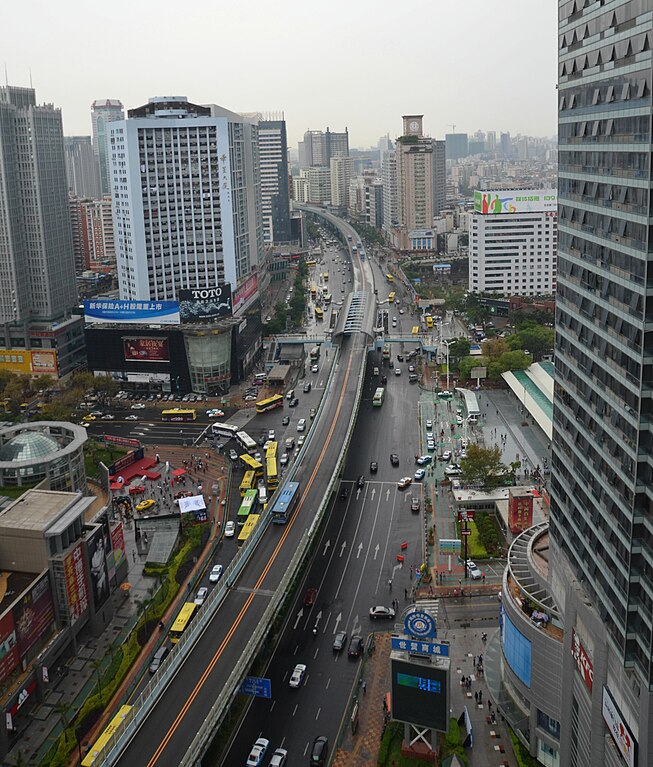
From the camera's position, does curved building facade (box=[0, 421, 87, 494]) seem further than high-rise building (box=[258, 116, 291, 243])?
No

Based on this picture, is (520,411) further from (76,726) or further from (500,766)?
(76,726)

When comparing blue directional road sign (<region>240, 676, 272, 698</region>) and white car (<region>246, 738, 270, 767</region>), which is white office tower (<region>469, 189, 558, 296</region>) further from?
white car (<region>246, 738, 270, 767</region>)

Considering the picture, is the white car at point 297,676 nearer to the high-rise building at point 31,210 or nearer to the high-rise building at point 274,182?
the high-rise building at point 31,210

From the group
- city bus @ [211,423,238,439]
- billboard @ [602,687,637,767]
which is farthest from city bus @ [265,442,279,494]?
billboard @ [602,687,637,767]

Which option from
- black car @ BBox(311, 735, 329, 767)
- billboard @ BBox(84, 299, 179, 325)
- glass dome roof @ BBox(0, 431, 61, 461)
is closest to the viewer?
black car @ BBox(311, 735, 329, 767)

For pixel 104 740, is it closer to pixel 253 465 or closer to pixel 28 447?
pixel 28 447

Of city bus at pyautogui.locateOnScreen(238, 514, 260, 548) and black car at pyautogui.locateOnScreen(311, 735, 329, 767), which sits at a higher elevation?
city bus at pyautogui.locateOnScreen(238, 514, 260, 548)

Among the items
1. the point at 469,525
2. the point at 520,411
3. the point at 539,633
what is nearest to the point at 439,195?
the point at 520,411

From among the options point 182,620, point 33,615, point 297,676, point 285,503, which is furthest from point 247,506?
point 33,615
